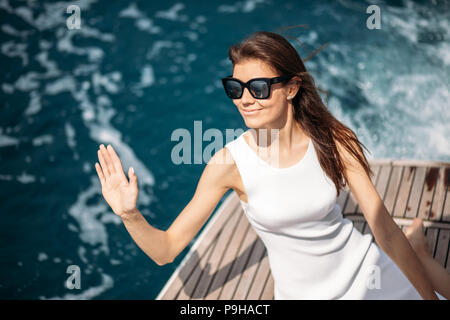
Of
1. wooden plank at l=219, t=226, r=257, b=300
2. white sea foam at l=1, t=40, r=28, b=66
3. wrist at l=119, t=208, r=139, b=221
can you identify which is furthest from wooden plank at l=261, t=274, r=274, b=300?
white sea foam at l=1, t=40, r=28, b=66

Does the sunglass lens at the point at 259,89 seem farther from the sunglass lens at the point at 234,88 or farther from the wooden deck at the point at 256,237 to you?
the wooden deck at the point at 256,237

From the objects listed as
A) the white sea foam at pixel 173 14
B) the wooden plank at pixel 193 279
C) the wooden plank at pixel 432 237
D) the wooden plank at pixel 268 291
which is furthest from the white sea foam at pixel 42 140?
the wooden plank at pixel 432 237

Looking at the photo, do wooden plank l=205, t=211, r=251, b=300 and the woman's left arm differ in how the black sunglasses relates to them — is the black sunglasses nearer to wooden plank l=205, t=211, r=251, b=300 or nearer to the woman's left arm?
the woman's left arm

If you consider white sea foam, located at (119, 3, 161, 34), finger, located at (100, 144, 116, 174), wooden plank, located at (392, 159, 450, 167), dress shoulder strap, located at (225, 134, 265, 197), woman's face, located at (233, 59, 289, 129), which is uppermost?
white sea foam, located at (119, 3, 161, 34)

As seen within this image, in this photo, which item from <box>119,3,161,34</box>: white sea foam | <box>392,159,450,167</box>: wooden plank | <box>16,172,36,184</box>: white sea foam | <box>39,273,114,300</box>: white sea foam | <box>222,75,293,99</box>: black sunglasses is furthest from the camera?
<box>119,3,161,34</box>: white sea foam

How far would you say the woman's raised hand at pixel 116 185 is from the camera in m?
1.96

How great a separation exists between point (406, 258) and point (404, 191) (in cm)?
188

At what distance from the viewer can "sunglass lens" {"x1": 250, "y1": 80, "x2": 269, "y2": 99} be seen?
207 cm

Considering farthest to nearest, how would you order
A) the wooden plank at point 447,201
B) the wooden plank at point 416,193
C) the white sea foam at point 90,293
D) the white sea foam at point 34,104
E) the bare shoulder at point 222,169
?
1. the white sea foam at point 34,104
2. the white sea foam at point 90,293
3. the wooden plank at point 416,193
4. the wooden plank at point 447,201
5. the bare shoulder at point 222,169

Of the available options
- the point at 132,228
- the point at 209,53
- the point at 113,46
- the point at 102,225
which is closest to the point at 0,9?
the point at 113,46

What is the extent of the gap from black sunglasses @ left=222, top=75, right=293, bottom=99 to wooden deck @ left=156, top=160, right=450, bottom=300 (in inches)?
71.4

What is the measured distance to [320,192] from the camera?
231 cm

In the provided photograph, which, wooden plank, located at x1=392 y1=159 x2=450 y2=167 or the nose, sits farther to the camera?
wooden plank, located at x1=392 y1=159 x2=450 y2=167

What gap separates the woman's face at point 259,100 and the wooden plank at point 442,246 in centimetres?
202
